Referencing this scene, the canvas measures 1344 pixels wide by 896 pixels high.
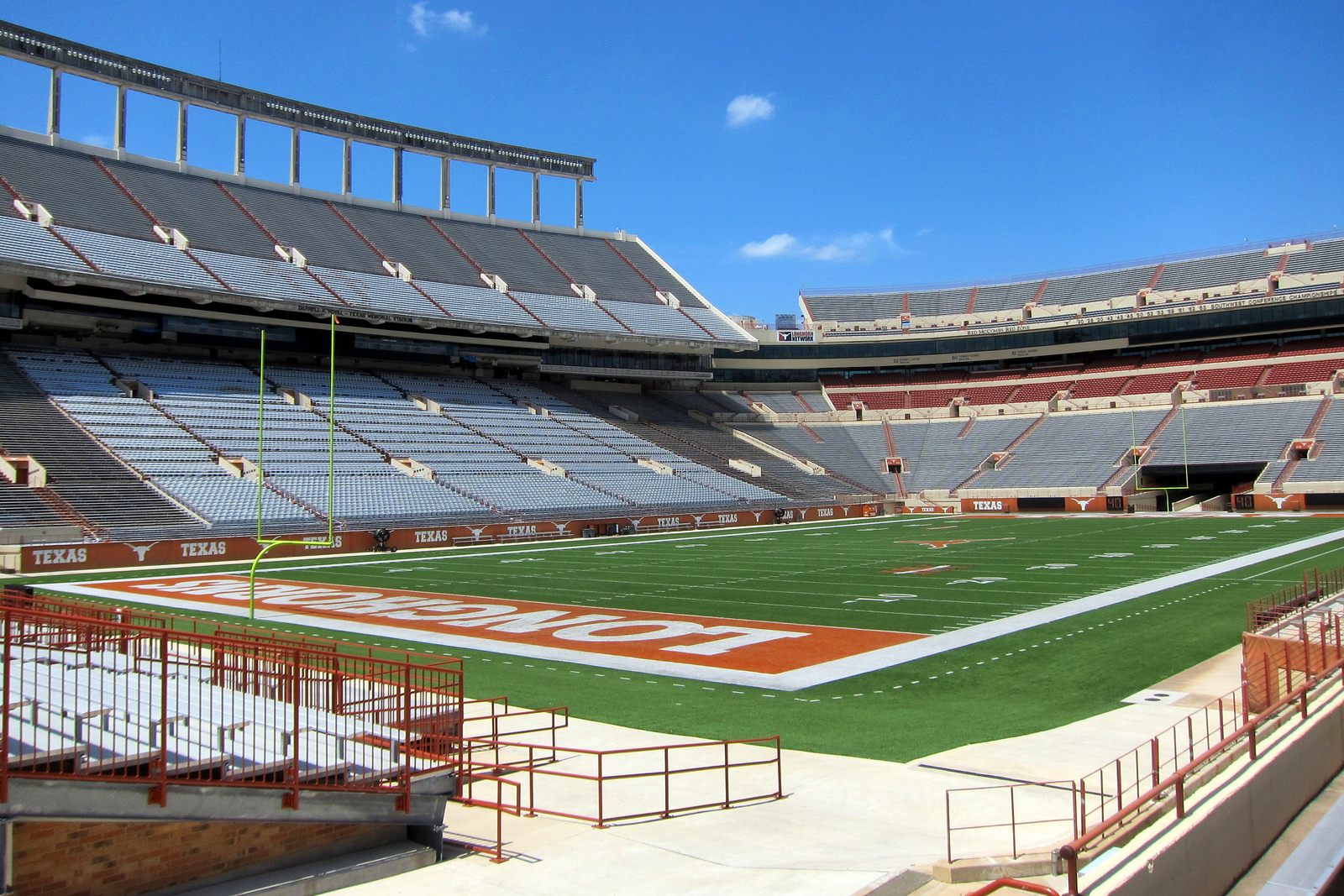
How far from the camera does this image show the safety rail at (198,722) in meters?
5.66

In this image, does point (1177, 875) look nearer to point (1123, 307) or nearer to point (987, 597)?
point (987, 597)

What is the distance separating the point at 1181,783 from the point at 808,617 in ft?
38.1

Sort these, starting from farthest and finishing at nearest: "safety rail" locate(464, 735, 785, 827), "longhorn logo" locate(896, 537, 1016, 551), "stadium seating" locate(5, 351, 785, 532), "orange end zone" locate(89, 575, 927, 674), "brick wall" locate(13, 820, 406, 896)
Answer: "stadium seating" locate(5, 351, 785, 532), "longhorn logo" locate(896, 537, 1016, 551), "orange end zone" locate(89, 575, 927, 674), "safety rail" locate(464, 735, 785, 827), "brick wall" locate(13, 820, 406, 896)

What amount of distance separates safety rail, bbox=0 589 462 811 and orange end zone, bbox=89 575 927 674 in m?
6.37

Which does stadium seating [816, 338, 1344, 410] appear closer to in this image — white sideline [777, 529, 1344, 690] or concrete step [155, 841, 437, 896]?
white sideline [777, 529, 1344, 690]

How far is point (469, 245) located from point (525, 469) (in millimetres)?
20346

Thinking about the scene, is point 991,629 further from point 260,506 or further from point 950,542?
point 260,506

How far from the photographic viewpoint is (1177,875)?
6684 mm

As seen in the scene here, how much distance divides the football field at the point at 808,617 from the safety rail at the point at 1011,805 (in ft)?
4.62

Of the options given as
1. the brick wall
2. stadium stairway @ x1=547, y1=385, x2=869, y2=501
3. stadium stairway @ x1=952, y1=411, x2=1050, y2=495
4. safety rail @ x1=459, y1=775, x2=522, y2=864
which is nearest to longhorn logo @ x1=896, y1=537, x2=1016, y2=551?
stadium stairway @ x1=547, y1=385, x2=869, y2=501

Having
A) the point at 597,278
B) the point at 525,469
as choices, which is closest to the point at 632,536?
the point at 525,469

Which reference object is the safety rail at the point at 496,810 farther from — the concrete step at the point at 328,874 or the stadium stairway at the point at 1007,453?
the stadium stairway at the point at 1007,453

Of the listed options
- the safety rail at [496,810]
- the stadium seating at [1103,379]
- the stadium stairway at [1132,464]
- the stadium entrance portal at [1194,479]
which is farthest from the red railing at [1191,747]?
the stadium seating at [1103,379]

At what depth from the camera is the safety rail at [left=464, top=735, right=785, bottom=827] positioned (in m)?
8.08
